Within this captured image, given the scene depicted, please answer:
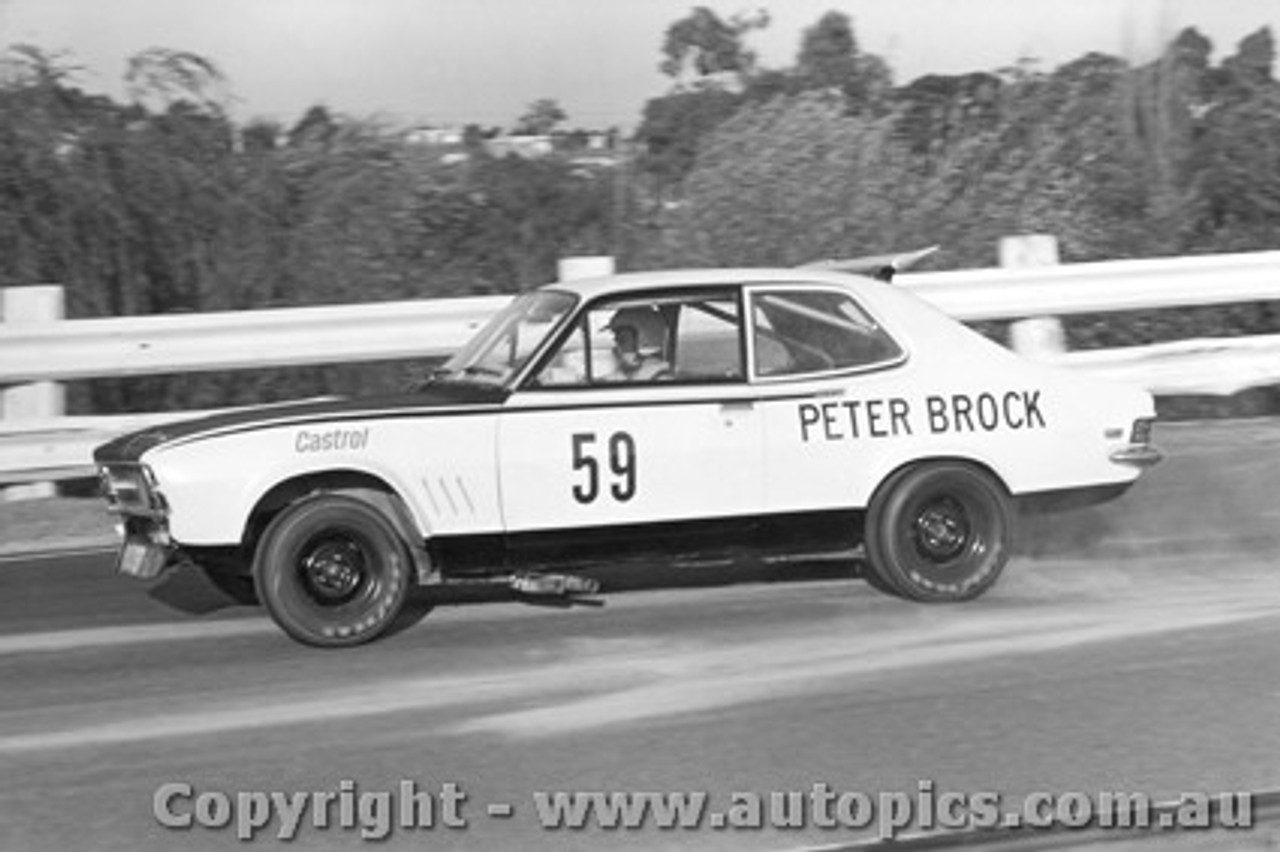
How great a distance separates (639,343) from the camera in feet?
26.2

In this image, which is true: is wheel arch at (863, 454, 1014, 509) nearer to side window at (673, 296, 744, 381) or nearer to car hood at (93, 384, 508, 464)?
side window at (673, 296, 744, 381)

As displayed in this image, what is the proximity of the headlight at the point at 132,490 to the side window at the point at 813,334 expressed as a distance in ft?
8.23

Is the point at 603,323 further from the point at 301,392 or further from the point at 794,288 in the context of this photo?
the point at 301,392

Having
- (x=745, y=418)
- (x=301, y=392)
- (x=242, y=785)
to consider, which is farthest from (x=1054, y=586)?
(x=301, y=392)

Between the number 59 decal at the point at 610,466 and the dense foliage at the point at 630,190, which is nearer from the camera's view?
the number 59 decal at the point at 610,466

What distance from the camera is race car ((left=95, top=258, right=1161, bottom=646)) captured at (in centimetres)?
755

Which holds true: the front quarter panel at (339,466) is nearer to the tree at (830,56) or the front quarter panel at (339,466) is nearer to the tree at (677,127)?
the tree at (677,127)

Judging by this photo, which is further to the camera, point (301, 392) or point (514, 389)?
point (301, 392)

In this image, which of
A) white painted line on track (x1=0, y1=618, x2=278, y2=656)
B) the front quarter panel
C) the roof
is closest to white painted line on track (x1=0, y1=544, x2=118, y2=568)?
white painted line on track (x1=0, y1=618, x2=278, y2=656)

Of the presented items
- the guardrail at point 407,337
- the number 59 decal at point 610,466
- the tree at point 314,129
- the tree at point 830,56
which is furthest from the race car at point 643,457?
the tree at point 830,56

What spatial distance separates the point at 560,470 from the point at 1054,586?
2.43m

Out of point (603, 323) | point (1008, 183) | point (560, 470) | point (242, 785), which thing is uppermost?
point (1008, 183)

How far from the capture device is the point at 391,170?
47.3 feet

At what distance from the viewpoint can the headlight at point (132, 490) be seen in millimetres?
7453
